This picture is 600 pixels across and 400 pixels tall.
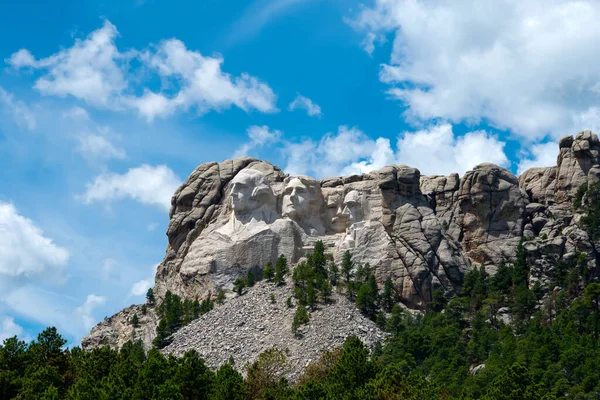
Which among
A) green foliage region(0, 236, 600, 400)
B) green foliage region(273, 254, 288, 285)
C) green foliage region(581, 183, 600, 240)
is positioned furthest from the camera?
green foliage region(581, 183, 600, 240)

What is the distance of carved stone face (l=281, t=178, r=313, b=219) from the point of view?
103m

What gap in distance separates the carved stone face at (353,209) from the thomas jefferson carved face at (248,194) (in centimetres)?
566

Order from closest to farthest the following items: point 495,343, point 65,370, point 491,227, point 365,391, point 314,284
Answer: point 365,391 < point 65,370 < point 495,343 < point 314,284 < point 491,227

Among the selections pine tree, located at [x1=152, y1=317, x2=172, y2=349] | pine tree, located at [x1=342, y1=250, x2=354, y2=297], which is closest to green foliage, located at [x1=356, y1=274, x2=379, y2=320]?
pine tree, located at [x1=342, y1=250, x2=354, y2=297]

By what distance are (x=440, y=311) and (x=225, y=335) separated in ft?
53.2

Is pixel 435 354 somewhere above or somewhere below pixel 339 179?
below

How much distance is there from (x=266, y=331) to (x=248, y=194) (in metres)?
14.4

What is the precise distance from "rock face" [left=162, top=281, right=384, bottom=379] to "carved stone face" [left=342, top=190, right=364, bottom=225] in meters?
8.42

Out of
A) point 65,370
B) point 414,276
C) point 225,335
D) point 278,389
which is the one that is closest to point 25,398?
point 65,370

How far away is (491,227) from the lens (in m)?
104

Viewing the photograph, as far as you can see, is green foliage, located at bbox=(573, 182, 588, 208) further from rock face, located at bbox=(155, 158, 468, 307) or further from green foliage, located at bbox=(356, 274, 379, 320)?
green foliage, located at bbox=(356, 274, 379, 320)

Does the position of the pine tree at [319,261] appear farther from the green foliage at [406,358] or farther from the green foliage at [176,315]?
the green foliage at [176,315]

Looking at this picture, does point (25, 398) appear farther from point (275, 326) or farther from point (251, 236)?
point (251, 236)

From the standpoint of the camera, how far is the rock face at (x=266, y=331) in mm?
89062
